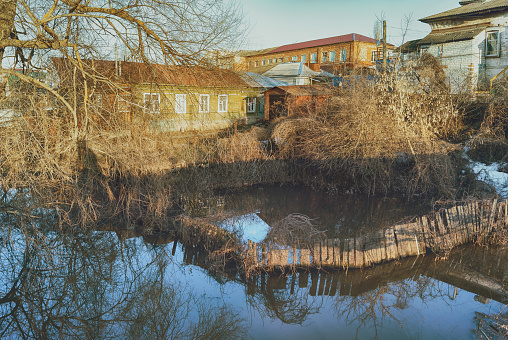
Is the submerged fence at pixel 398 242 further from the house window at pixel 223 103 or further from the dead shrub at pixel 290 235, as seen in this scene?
the house window at pixel 223 103

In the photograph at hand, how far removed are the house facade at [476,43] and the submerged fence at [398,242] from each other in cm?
1641

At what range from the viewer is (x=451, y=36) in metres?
25.4

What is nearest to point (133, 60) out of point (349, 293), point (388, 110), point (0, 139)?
point (0, 139)

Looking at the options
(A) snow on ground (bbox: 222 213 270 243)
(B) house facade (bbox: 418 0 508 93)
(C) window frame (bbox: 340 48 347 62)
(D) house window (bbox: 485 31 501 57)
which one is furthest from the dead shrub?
(C) window frame (bbox: 340 48 347 62)

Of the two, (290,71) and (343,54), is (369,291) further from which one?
(343,54)

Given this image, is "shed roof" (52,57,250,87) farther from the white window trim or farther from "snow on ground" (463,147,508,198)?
the white window trim

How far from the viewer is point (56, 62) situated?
1156cm

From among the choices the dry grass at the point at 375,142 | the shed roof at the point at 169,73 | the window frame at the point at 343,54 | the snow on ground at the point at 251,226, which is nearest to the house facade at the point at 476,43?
the dry grass at the point at 375,142

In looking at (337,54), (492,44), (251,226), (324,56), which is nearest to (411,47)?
(492,44)

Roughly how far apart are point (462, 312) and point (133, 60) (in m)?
8.88

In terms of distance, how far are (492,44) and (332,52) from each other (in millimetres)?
25657

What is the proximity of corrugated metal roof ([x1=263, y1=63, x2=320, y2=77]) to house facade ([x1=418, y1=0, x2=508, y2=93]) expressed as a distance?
1012 cm

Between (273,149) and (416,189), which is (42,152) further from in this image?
(416,189)

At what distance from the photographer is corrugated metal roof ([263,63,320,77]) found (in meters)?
33.0
